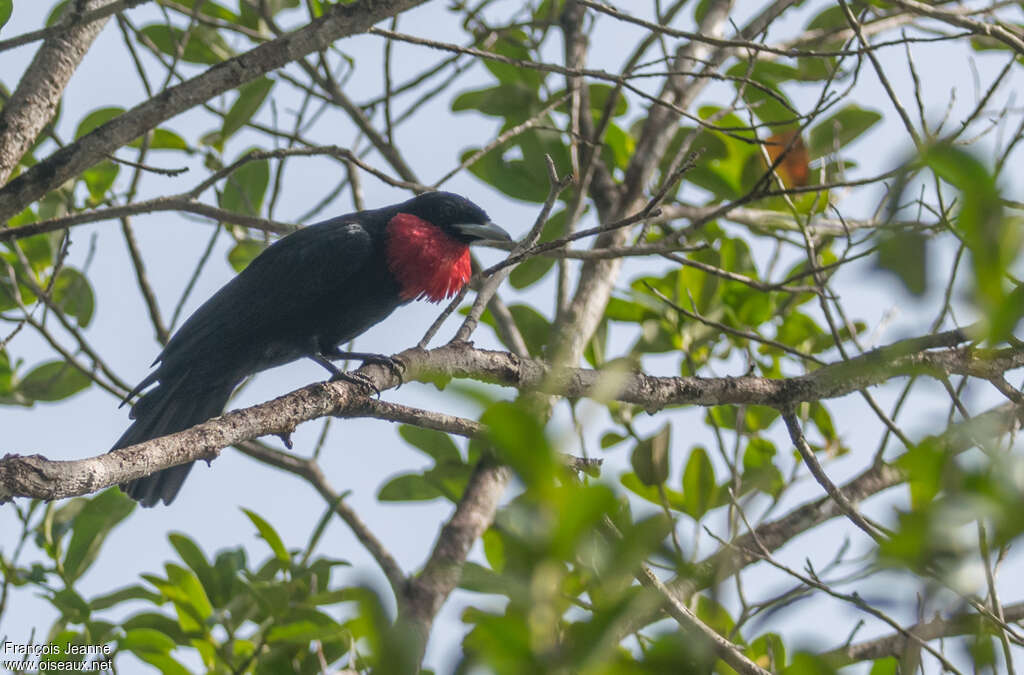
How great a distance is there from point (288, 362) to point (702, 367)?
169 centimetres

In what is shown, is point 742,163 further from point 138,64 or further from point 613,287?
point 138,64

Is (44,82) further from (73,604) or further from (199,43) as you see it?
(73,604)

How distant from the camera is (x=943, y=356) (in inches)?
113

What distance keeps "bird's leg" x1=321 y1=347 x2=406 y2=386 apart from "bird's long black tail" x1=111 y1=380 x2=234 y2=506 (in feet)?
1.58

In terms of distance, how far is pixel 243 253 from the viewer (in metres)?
4.81

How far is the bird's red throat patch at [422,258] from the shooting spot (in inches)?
166

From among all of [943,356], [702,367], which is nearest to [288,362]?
[702,367]

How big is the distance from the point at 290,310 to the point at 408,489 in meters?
0.91

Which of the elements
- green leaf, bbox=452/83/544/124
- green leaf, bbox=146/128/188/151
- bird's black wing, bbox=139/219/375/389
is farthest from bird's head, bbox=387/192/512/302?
green leaf, bbox=146/128/188/151

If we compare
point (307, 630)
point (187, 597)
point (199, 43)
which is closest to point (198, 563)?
point (187, 597)

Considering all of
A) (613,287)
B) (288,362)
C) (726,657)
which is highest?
(613,287)

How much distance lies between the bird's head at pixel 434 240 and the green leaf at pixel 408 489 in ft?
2.45

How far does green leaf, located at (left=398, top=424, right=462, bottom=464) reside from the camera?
14.0 feet

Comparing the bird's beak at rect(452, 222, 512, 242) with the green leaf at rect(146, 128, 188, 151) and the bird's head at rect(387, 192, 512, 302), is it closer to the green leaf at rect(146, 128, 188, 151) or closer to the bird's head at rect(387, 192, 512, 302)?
the bird's head at rect(387, 192, 512, 302)
